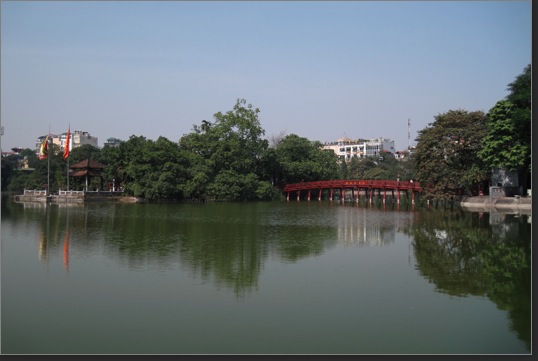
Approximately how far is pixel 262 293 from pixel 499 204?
87.5 ft

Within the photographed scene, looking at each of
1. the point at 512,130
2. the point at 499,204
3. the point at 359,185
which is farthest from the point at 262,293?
the point at 359,185

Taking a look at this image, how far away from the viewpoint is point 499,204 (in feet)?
108

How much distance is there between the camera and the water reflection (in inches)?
401

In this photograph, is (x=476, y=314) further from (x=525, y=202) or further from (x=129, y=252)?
(x=525, y=202)

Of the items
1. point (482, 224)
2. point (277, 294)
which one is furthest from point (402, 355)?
point (482, 224)

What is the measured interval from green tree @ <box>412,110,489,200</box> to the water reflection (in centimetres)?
1146

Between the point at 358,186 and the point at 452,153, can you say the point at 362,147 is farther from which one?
the point at 452,153

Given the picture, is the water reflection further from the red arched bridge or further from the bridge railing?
the red arched bridge

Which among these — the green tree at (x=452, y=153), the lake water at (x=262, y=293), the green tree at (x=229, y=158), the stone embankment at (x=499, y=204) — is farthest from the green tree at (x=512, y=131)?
the green tree at (x=229, y=158)

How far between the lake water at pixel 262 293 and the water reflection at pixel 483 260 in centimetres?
5

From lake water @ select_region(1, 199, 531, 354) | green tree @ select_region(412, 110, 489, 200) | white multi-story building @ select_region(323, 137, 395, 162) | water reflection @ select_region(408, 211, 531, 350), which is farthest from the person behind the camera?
white multi-story building @ select_region(323, 137, 395, 162)

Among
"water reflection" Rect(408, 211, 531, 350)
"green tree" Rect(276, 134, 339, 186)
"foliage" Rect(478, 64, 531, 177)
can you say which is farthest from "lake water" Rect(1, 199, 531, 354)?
"green tree" Rect(276, 134, 339, 186)

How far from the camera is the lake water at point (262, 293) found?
766 centimetres

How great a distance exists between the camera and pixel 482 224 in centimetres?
2381
